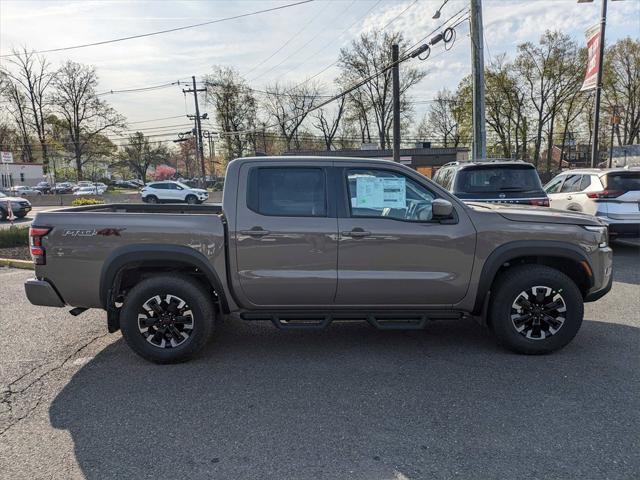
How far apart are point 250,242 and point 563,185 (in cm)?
904

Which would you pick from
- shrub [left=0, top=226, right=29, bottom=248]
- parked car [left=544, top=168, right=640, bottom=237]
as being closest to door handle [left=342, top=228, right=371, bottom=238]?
parked car [left=544, top=168, right=640, bottom=237]

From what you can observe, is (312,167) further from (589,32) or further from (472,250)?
(589,32)

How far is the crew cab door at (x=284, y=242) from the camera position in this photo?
4121 millimetres

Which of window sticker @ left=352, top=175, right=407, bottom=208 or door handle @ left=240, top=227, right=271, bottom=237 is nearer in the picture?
door handle @ left=240, top=227, right=271, bottom=237

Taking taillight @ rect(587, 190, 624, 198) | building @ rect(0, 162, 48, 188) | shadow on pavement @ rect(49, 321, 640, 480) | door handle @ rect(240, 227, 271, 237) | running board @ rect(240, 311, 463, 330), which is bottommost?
shadow on pavement @ rect(49, 321, 640, 480)

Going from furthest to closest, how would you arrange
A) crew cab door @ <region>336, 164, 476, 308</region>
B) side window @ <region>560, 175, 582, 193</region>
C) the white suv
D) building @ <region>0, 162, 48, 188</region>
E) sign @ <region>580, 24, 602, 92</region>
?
building @ <region>0, 162, 48, 188</region> < the white suv < sign @ <region>580, 24, 602, 92</region> < side window @ <region>560, 175, 582, 193</region> < crew cab door @ <region>336, 164, 476, 308</region>

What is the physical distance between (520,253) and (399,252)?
1.11 metres

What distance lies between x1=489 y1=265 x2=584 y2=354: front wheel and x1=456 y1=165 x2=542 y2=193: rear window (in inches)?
163

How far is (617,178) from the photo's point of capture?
29.6ft

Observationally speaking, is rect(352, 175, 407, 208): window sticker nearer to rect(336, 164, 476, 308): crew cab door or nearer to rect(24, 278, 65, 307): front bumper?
rect(336, 164, 476, 308): crew cab door

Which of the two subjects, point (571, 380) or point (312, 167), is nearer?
point (571, 380)

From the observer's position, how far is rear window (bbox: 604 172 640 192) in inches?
351

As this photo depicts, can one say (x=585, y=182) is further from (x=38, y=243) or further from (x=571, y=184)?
(x=38, y=243)

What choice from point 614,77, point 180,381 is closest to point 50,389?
point 180,381
